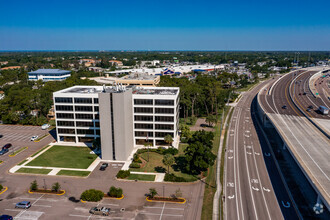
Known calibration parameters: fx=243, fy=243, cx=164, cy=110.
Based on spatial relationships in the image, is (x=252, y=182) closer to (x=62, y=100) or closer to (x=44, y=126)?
(x=62, y=100)

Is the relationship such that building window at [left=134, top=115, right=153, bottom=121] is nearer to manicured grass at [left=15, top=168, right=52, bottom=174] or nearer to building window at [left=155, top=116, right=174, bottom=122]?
building window at [left=155, top=116, right=174, bottom=122]

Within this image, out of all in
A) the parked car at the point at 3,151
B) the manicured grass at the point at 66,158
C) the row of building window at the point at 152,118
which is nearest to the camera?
the manicured grass at the point at 66,158

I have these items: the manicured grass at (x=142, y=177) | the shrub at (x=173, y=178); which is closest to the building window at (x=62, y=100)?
the manicured grass at (x=142, y=177)

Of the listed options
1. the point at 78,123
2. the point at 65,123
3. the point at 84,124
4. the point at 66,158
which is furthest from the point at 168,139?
the point at 65,123

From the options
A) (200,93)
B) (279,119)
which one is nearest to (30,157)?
(200,93)

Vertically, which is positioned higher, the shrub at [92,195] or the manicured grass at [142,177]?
the shrub at [92,195]

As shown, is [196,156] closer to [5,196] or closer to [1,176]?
[5,196]

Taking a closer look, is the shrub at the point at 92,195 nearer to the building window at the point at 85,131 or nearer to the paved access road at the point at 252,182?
the paved access road at the point at 252,182
